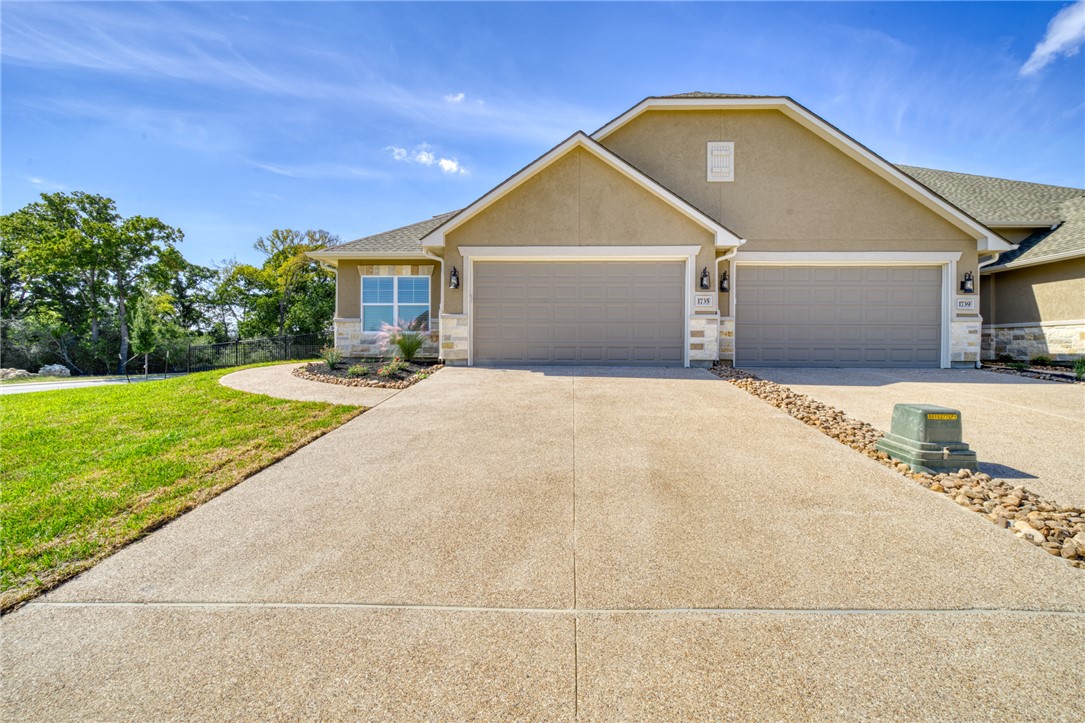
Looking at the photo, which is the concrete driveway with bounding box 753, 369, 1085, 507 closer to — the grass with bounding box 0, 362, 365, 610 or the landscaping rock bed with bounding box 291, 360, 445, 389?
the grass with bounding box 0, 362, 365, 610

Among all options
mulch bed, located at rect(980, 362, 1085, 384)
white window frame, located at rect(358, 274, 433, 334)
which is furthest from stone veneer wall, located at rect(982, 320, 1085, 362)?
white window frame, located at rect(358, 274, 433, 334)

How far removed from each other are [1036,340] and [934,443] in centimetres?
1244

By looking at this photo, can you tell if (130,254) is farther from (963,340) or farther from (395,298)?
(963,340)

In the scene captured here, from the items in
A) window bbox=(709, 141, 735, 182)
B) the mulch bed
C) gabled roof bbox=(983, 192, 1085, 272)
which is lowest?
the mulch bed

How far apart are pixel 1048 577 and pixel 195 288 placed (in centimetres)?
4182

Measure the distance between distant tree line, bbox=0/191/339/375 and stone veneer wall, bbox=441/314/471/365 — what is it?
13533 mm

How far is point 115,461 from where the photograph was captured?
14.7ft

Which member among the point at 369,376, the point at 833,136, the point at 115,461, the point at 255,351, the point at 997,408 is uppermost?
the point at 833,136

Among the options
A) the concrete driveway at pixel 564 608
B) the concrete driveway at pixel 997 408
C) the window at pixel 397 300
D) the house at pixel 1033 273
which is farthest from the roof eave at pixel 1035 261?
the window at pixel 397 300

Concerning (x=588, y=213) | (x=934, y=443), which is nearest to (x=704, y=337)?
(x=588, y=213)

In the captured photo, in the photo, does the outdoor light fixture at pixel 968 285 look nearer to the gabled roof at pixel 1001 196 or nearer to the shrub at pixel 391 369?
the gabled roof at pixel 1001 196

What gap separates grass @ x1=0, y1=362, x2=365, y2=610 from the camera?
2.90 m

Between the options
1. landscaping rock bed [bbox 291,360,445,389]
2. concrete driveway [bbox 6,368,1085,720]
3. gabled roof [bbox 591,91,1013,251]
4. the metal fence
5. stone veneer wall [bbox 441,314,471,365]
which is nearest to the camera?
concrete driveway [bbox 6,368,1085,720]

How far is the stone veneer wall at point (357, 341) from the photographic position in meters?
13.1
